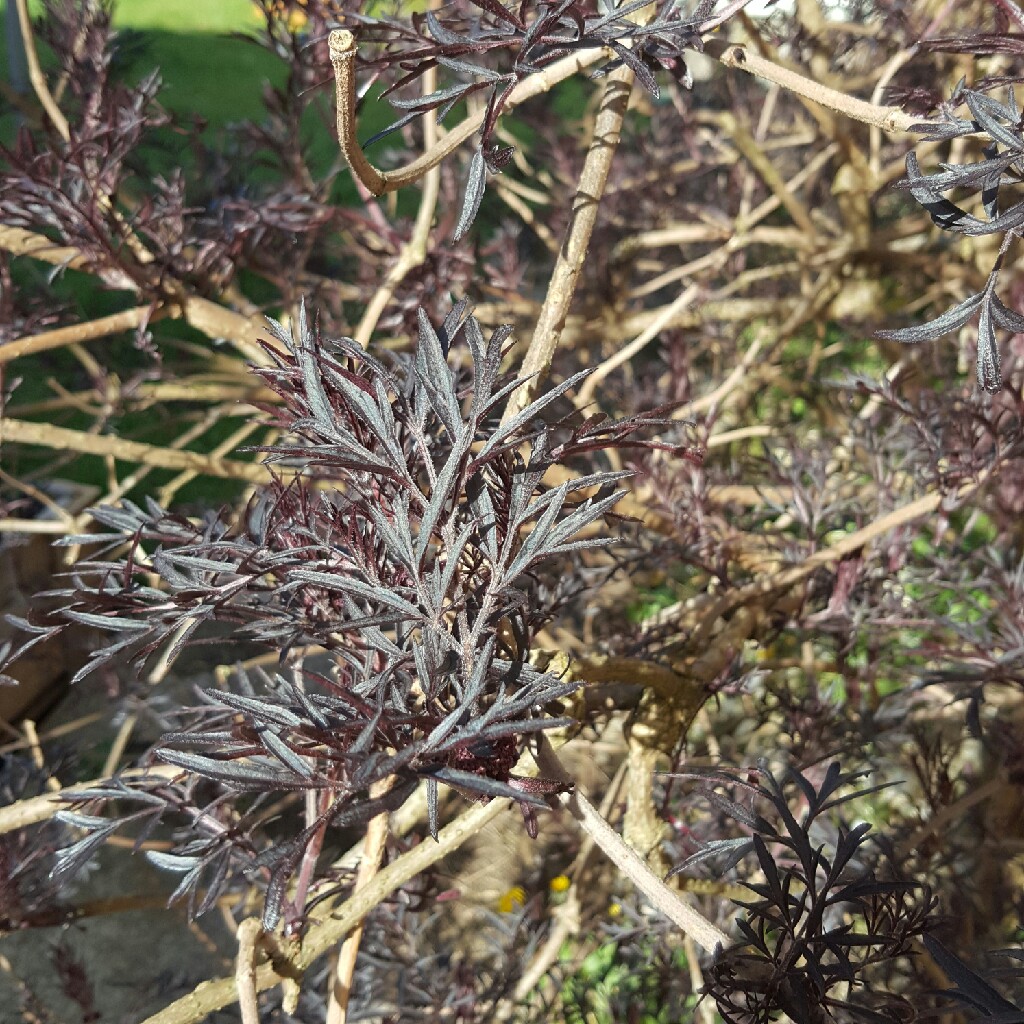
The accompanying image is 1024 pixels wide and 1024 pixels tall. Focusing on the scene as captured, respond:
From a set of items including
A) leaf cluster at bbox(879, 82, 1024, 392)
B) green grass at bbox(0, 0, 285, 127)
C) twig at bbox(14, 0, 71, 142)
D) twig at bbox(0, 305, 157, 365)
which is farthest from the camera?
green grass at bbox(0, 0, 285, 127)

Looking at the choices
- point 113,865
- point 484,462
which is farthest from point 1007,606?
point 113,865

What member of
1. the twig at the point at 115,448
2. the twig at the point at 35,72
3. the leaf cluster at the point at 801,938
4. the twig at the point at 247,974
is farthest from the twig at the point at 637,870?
the twig at the point at 35,72

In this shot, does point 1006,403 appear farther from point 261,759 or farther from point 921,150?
point 921,150

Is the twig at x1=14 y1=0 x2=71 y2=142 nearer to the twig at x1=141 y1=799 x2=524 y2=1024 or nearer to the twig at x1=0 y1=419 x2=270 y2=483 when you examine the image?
the twig at x1=0 y1=419 x2=270 y2=483

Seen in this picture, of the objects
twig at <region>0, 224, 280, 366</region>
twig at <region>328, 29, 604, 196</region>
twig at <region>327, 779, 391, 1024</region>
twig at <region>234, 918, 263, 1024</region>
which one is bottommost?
twig at <region>327, 779, 391, 1024</region>

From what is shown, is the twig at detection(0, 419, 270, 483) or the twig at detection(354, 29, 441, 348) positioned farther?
the twig at detection(354, 29, 441, 348)

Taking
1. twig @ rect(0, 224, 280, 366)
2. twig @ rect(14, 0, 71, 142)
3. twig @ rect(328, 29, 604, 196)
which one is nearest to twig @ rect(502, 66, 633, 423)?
twig @ rect(328, 29, 604, 196)

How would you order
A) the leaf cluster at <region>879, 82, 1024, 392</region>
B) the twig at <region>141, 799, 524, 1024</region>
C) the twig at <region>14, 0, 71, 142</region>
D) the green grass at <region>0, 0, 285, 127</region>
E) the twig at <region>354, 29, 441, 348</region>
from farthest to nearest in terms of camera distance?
the green grass at <region>0, 0, 285, 127</region> → the twig at <region>354, 29, 441, 348</region> → the twig at <region>14, 0, 71, 142</region> → the twig at <region>141, 799, 524, 1024</region> → the leaf cluster at <region>879, 82, 1024, 392</region>

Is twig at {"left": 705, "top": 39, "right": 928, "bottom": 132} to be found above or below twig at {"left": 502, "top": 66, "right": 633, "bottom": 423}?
above

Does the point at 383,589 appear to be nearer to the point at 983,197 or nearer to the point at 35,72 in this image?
the point at 983,197

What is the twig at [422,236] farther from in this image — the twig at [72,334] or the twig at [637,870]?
the twig at [637,870]
